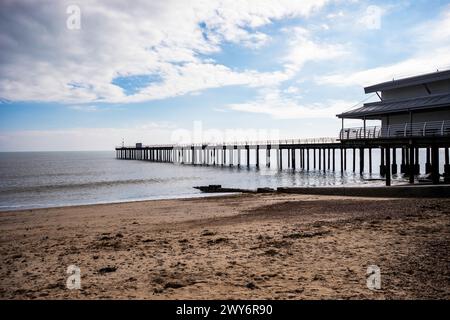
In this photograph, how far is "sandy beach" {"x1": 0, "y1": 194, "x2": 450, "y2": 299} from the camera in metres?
5.30

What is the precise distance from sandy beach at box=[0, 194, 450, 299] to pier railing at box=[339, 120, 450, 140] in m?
9.91

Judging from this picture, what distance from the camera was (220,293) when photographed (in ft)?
17.0

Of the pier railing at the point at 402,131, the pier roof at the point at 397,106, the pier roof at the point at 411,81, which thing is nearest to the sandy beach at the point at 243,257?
the pier railing at the point at 402,131

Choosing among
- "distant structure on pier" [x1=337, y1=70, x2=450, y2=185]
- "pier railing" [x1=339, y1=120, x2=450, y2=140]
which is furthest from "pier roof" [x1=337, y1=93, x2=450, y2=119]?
"pier railing" [x1=339, y1=120, x2=450, y2=140]

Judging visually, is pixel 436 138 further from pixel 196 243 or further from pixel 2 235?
pixel 2 235

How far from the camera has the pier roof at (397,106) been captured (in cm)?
2000

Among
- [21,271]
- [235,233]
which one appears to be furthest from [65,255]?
[235,233]

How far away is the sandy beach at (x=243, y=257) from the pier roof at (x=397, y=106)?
34.5 feet

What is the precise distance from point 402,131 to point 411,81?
4.42 meters

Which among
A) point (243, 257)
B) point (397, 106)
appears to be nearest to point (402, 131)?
point (397, 106)

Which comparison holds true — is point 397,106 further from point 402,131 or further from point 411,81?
point 411,81

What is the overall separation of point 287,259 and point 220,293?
207 cm

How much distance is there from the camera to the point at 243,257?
707 cm

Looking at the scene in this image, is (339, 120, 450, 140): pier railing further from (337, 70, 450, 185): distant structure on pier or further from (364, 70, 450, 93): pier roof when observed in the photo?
(364, 70, 450, 93): pier roof
